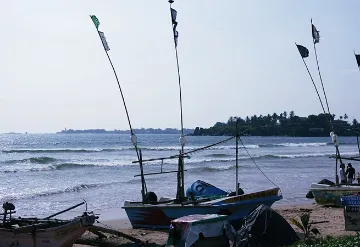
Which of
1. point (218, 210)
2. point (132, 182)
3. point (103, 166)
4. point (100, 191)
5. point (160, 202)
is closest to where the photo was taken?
point (218, 210)

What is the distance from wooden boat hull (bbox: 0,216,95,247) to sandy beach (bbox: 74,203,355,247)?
1347mm

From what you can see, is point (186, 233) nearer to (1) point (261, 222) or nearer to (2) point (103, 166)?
(1) point (261, 222)

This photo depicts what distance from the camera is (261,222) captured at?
41.1 feet

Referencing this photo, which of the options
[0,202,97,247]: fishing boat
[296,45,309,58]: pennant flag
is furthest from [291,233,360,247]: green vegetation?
[296,45,309,58]: pennant flag

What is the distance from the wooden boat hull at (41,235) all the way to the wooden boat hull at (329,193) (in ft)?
34.0

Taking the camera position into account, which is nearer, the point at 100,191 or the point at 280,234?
the point at 280,234

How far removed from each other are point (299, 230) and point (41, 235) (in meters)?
6.88

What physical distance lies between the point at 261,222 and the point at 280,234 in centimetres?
56

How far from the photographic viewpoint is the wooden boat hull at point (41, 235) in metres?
12.4

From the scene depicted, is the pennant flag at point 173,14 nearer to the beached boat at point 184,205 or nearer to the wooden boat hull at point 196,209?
the beached boat at point 184,205

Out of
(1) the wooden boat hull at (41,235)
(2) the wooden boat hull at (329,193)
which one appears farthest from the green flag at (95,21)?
(2) the wooden boat hull at (329,193)

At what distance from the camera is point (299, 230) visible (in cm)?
1499

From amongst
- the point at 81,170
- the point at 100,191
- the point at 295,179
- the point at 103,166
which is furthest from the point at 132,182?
the point at 103,166

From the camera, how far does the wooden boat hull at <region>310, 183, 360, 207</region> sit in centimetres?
1937
